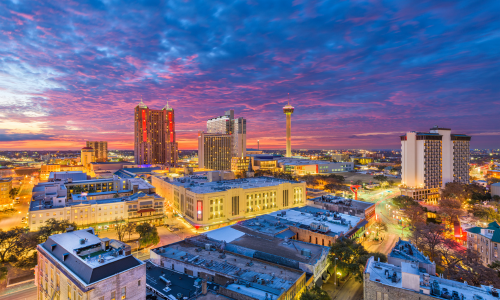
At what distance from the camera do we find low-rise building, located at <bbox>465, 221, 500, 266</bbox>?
1961 inches

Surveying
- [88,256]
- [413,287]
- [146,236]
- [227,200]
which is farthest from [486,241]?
[146,236]

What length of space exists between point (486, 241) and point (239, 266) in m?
53.8

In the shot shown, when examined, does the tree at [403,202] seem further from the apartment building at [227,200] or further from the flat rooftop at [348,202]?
the apartment building at [227,200]

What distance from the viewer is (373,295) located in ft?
98.2

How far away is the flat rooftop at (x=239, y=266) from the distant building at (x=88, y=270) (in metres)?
11.2

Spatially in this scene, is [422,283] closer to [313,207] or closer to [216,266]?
[216,266]

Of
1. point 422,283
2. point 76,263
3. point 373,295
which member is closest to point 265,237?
point 373,295

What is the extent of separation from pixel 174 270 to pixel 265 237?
1961 cm

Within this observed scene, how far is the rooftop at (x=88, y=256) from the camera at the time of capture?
2464 cm

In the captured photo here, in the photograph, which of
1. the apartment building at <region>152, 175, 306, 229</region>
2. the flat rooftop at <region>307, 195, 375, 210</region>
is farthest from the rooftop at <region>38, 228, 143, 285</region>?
the flat rooftop at <region>307, 195, 375, 210</region>

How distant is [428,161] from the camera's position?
11812 centimetres

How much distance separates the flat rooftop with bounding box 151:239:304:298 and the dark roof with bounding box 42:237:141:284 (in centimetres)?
1230

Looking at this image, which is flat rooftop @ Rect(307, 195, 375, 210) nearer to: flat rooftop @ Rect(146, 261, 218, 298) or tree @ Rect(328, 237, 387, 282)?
tree @ Rect(328, 237, 387, 282)

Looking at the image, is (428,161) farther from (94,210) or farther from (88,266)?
(94,210)
